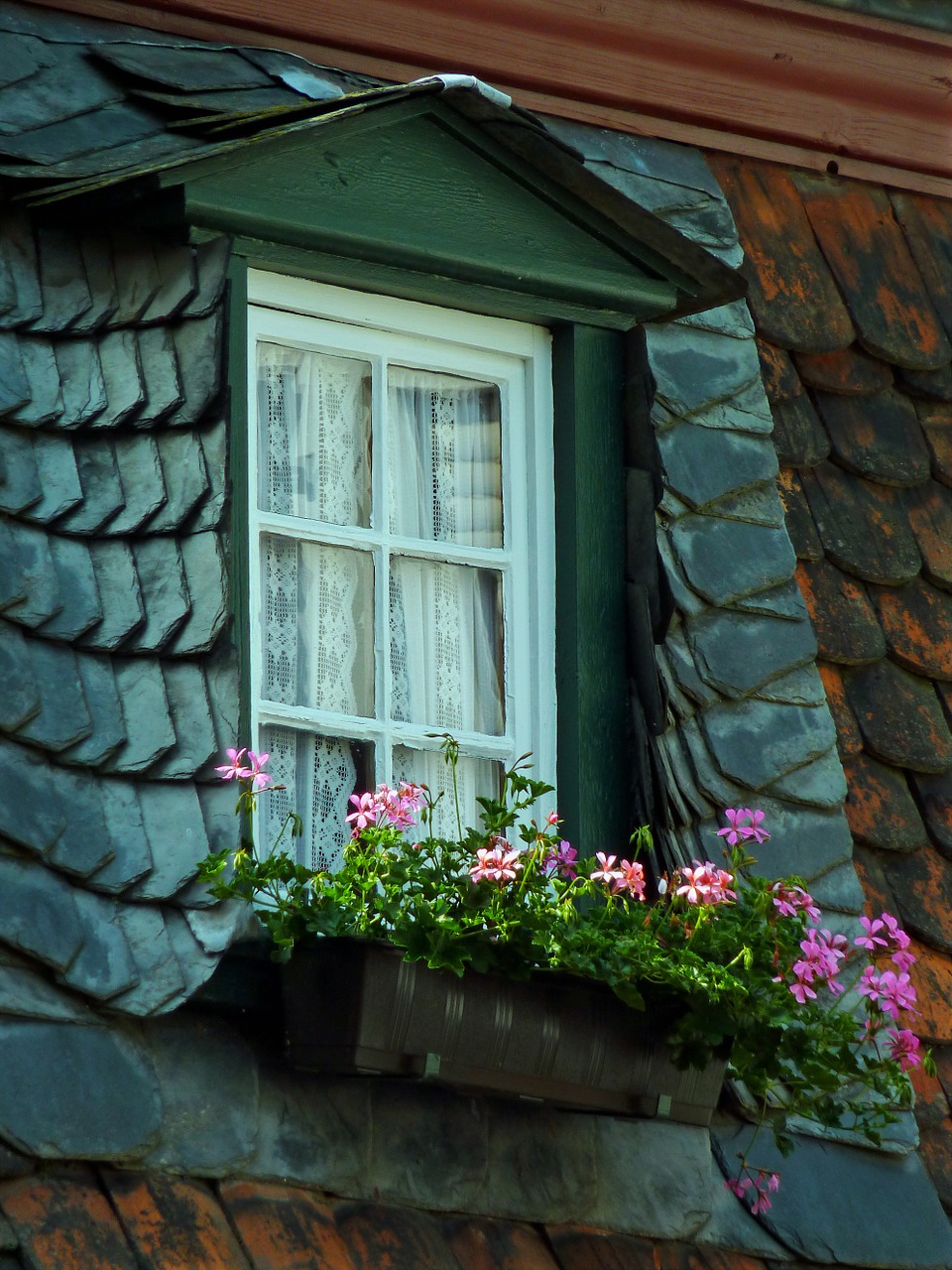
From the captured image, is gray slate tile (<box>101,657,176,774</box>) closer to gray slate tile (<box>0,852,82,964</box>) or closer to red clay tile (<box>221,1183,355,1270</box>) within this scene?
gray slate tile (<box>0,852,82,964</box>)

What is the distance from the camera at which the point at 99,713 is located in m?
4.22

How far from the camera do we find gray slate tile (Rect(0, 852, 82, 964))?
156 inches

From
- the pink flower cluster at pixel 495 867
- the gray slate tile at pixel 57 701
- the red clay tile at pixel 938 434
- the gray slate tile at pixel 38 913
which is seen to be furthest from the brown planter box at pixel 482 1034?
the red clay tile at pixel 938 434

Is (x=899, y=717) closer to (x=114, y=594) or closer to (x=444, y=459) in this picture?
(x=444, y=459)

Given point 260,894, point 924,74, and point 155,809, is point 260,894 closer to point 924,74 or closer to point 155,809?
point 155,809

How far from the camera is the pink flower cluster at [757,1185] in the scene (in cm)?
461

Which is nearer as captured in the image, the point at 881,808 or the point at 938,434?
the point at 881,808

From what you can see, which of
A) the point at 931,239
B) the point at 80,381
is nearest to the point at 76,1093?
the point at 80,381

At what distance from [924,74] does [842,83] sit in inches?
8.3

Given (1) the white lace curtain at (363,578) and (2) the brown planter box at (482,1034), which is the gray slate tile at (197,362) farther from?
(2) the brown planter box at (482,1034)

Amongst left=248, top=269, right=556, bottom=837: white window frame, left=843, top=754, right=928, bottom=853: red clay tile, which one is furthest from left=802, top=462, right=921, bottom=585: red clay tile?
left=248, top=269, right=556, bottom=837: white window frame

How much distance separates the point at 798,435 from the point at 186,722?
1.73 metres

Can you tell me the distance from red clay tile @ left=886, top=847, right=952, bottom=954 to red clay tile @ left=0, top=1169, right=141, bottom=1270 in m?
1.84

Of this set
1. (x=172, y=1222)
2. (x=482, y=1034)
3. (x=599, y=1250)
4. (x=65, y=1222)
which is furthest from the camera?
(x=599, y=1250)
